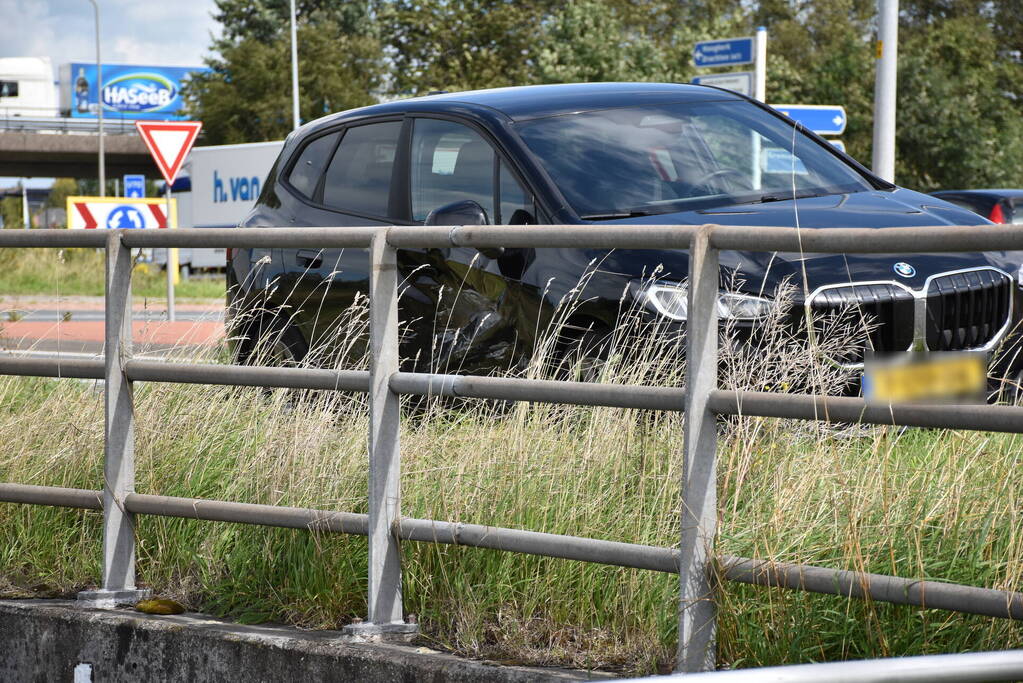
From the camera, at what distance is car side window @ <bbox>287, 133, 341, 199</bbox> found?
21.9 ft

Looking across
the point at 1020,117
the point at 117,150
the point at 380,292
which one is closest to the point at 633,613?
the point at 380,292

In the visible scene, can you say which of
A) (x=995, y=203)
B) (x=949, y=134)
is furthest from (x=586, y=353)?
(x=949, y=134)

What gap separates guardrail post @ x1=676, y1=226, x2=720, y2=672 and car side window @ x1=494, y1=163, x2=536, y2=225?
226 centimetres

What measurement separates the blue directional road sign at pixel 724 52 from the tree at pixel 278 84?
34895 mm

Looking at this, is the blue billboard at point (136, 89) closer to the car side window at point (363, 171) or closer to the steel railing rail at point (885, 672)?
the car side window at point (363, 171)

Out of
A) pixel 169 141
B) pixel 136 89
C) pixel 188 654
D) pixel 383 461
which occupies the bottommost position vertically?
pixel 188 654

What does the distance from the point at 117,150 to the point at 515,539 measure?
68.7m

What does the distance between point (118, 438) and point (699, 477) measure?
2.02 m

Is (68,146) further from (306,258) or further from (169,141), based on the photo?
(306,258)

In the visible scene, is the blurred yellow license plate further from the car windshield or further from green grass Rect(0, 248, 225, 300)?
green grass Rect(0, 248, 225, 300)

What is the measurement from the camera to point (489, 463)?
12.7 ft

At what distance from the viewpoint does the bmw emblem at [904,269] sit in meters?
4.62

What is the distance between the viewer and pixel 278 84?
166 feet

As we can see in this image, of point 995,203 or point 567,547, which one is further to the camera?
point 995,203
